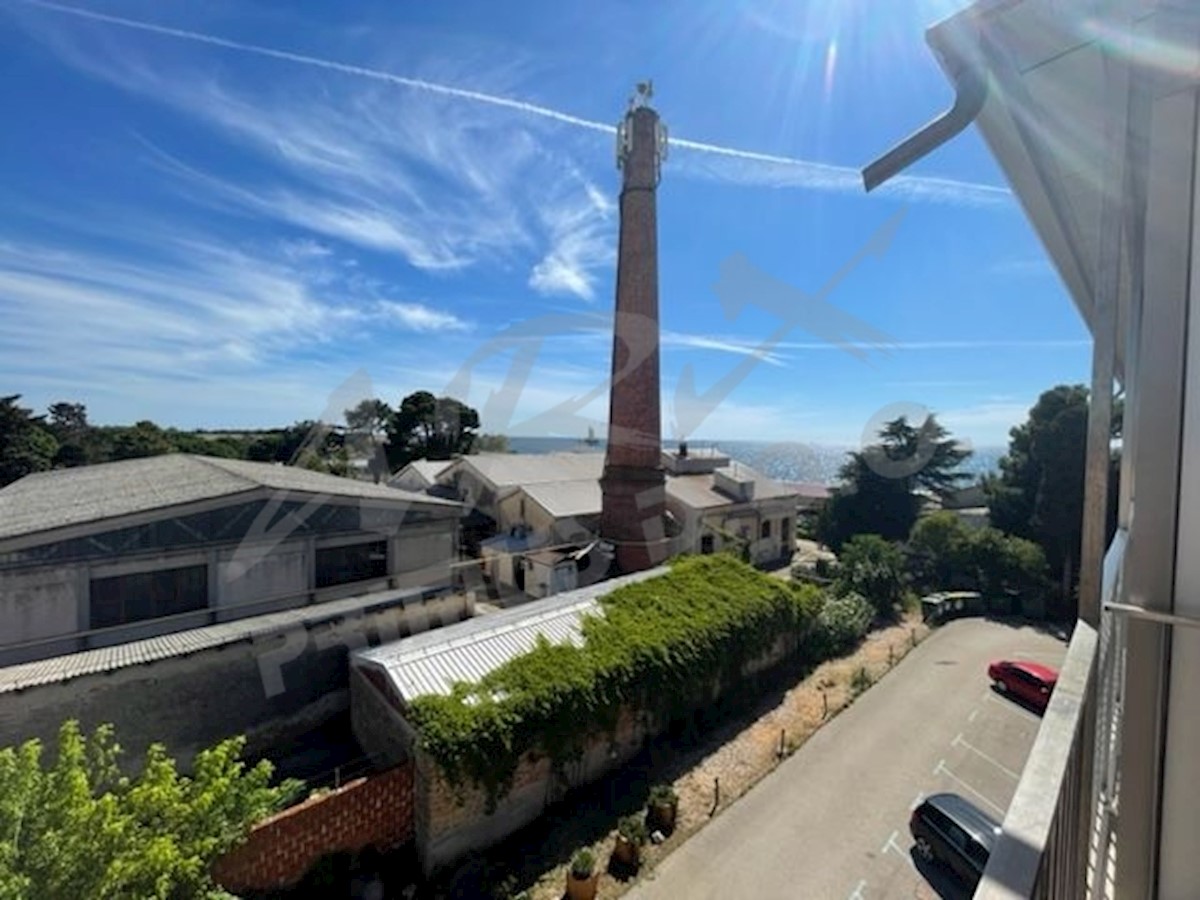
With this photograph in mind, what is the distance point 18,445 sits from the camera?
31375 millimetres

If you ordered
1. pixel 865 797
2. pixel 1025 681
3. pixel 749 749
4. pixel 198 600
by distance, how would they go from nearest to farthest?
1. pixel 865 797
2. pixel 749 749
3. pixel 198 600
4. pixel 1025 681

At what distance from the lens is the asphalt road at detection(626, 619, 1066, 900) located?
7.17 m

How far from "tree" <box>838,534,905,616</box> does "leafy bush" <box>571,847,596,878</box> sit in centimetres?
1245

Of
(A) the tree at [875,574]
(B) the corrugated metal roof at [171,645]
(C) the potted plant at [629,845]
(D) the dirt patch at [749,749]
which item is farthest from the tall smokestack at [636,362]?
(C) the potted plant at [629,845]

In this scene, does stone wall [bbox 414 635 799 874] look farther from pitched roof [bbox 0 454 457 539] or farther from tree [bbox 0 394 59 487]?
tree [bbox 0 394 59 487]

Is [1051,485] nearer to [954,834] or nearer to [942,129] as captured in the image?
[954,834]

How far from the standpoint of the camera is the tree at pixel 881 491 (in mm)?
24109

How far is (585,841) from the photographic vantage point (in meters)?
7.95

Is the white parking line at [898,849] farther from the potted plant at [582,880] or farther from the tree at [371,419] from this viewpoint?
the tree at [371,419]

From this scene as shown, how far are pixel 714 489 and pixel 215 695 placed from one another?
60.2 feet

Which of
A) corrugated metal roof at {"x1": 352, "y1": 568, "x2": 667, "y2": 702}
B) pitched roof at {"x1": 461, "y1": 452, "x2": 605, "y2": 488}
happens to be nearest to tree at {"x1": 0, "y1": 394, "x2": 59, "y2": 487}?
pitched roof at {"x1": 461, "y1": 452, "x2": 605, "y2": 488}

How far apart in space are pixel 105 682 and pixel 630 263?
42.6 feet

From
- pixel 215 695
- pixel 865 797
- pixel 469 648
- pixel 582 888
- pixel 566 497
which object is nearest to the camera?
pixel 582 888

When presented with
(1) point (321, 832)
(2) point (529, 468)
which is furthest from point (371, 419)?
(1) point (321, 832)
